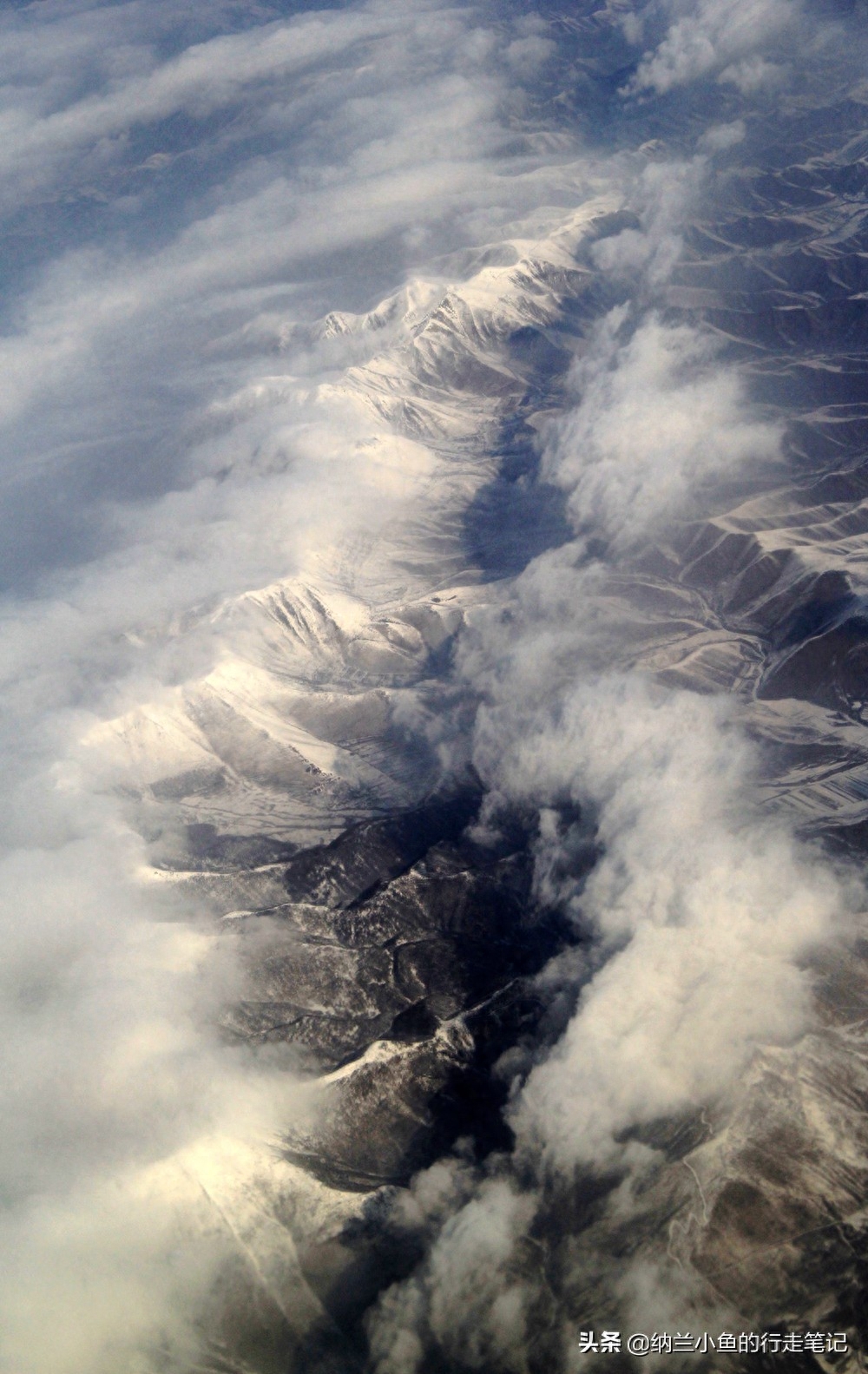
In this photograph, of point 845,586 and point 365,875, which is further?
point 845,586

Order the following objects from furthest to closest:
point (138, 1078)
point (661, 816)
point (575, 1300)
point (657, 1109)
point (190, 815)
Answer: point (190, 815) < point (661, 816) < point (138, 1078) < point (657, 1109) < point (575, 1300)

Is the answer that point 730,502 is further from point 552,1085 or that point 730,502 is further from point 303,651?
point 552,1085

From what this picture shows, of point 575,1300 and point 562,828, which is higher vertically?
Result: point 575,1300

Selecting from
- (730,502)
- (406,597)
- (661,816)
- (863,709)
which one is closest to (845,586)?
(863,709)

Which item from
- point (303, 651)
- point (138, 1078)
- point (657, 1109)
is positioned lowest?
point (303, 651)

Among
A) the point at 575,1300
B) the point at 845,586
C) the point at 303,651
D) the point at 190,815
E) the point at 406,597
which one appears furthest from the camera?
the point at 406,597

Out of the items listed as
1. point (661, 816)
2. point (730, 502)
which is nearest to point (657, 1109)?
point (661, 816)

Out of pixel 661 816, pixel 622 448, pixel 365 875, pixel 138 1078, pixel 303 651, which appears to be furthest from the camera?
pixel 622 448

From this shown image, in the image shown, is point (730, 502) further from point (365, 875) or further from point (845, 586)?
point (365, 875)

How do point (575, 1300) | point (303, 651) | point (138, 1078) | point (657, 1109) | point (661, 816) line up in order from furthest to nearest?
1. point (303, 651)
2. point (661, 816)
3. point (138, 1078)
4. point (657, 1109)
5. point (575, 1300)
